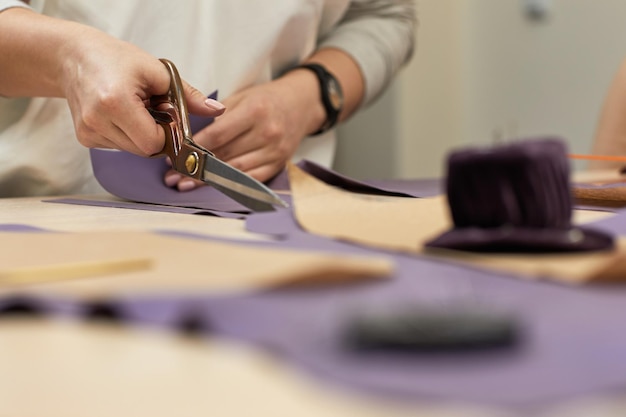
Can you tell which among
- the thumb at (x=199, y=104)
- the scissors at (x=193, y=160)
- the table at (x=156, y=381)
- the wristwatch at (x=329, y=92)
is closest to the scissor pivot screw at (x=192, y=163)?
the scissors at (x=193, y=160)

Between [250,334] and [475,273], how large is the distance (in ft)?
0.47

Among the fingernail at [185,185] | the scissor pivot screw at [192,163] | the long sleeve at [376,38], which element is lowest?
the fingernail at [185,185]

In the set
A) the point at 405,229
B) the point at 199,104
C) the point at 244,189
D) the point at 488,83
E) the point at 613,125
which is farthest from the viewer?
the point at 488,83

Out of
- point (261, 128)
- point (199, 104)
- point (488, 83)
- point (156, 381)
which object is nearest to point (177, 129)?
point (199, 104)

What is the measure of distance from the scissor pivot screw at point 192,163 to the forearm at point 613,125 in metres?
0.80

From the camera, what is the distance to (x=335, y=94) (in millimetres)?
1222

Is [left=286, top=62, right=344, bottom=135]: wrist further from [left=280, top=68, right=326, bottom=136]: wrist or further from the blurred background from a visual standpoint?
the blurred background

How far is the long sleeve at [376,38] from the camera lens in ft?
4.38

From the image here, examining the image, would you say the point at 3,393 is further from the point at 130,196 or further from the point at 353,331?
the point at 130,196

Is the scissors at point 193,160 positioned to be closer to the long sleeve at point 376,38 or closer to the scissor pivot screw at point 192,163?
the scissor pivot screw at point 192,163

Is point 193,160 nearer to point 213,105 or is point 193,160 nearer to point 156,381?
point 213,105

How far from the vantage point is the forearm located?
134 centimetres

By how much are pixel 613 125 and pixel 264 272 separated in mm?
1096

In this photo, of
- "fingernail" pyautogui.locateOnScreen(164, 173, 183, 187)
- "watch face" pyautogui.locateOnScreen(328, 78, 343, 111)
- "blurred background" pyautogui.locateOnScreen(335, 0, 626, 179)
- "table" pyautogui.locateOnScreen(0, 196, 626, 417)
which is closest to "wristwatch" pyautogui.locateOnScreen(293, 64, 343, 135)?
"watch face" pyautogui.locateOnScreen(328, 78, 343, 111)
